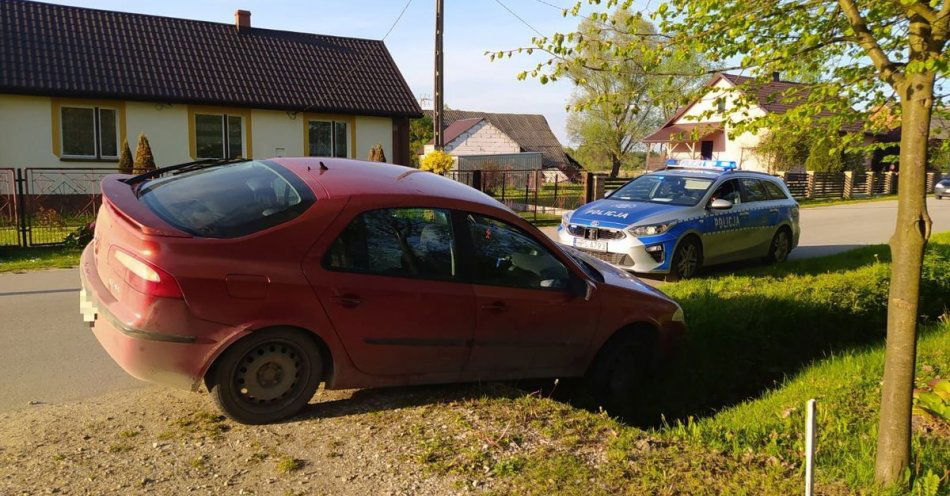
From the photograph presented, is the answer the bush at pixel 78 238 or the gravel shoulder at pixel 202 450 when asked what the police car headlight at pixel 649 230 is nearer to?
the gravel shoulder at pixel 202 450

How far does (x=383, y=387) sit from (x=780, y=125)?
3420 millimetres

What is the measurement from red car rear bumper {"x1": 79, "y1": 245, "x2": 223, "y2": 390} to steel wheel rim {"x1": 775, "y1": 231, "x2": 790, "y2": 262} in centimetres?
1070

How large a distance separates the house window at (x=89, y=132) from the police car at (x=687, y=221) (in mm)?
15181

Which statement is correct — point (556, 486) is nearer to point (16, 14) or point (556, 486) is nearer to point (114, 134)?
point (114, 134)

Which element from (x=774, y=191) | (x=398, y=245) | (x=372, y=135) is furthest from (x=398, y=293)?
(x=372, y=135)

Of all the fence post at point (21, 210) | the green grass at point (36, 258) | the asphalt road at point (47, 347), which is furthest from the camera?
the fence post at point (21, 210)

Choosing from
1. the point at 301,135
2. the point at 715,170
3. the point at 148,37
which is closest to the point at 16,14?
the point at 148,37

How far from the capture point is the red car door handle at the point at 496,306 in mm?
4797

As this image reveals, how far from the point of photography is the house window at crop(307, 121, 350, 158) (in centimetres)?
2341

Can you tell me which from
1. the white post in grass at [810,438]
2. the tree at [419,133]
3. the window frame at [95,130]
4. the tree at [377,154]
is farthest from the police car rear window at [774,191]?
the tree at [419,133]

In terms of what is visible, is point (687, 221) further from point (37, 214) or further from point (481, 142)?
point (481, 142)

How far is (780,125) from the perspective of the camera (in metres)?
5.37

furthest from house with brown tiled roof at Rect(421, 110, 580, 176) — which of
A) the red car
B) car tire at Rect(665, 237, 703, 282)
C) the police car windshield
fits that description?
the red car

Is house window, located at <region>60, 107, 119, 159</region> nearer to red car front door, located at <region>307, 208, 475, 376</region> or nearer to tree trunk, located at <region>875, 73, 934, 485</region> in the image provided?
red car front door, located at <region>307, 208, 475, 376</region>
